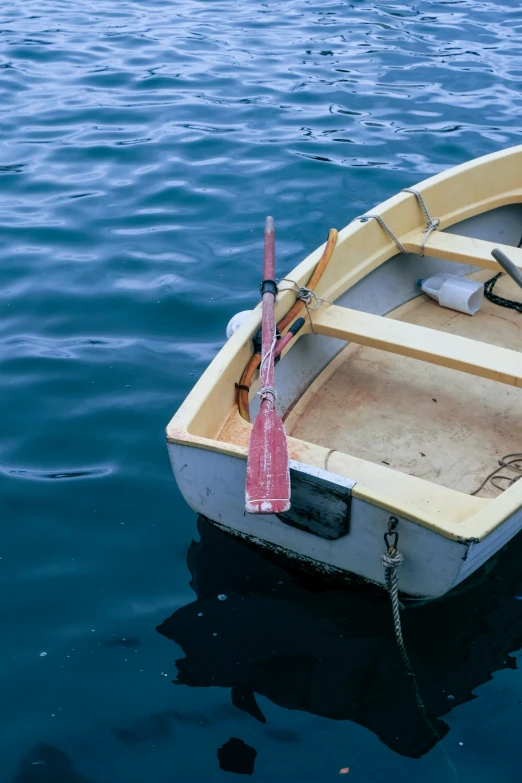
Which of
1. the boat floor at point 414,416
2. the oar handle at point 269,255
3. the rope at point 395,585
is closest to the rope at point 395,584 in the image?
the rope at point 395,585

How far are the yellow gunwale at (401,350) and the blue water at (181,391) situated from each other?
1.82ft

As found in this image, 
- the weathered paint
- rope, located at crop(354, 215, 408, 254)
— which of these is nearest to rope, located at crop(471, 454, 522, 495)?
the weathered paint

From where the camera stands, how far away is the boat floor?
13.1ft

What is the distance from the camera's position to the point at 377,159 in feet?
25.8

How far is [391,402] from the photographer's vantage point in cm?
439

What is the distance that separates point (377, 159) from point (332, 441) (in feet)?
15.0

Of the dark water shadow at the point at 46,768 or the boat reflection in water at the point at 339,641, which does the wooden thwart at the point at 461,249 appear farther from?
the dark water shadow at the point at 46,768

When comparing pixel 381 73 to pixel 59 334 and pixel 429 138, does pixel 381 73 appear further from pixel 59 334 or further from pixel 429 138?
pixel 59 334

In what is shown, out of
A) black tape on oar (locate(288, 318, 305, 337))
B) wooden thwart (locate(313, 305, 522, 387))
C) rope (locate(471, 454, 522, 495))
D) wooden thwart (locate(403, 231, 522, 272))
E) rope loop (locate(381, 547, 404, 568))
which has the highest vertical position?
wooden thwart (locate(403, 231, 522, 272))

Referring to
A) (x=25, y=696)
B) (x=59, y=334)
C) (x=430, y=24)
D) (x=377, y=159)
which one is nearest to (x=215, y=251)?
(x=59, y=334)

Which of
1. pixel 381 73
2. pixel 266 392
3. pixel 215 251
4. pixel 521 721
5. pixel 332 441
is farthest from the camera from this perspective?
pixel 381 73

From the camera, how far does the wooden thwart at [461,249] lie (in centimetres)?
490

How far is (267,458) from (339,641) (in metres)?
0.88

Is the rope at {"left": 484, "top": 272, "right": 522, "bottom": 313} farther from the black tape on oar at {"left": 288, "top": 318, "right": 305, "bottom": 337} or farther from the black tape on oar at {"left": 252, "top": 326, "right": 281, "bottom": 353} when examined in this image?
the black tape on oar at {"left": 252, "top": 326, "right": 281, "bottom": 353}
